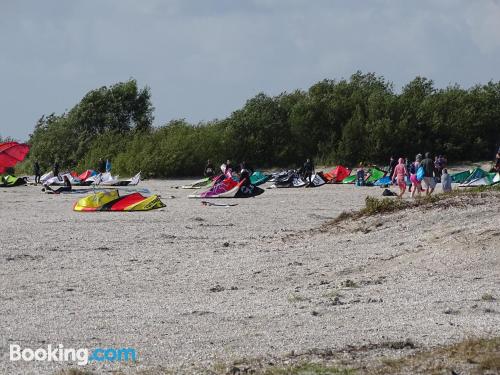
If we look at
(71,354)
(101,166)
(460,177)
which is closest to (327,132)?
(101,166)

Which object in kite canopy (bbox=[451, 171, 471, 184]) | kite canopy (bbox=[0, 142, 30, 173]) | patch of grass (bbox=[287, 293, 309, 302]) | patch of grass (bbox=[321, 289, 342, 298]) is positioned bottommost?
patch of grass (bbox=[287, 293, 309, 302])

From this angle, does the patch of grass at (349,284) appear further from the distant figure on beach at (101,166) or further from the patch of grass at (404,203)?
the distant figure on beach at (101,166)

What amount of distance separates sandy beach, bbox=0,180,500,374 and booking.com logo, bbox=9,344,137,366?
0.59 feet

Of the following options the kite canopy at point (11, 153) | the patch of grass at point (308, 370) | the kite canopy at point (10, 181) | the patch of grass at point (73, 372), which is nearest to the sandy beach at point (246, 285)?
the patch of grass at point (73, 372)

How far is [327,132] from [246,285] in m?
45.5

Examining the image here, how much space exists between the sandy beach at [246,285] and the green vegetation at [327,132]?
109 feet

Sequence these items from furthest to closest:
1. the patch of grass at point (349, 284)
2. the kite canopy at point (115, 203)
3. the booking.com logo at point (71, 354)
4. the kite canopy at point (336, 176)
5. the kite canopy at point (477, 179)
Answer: the kite canopy at point (336, 176), the kite canopy at point (477, 179), the kite canopy at point (115, 203), the patch of grass at point (349, 284), the booking.com logo at point (71, 354)

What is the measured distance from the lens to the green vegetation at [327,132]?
183ft

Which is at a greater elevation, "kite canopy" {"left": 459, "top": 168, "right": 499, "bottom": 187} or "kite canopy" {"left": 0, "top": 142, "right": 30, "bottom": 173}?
"kite canopy" {"left": 0, "top": 142, "right": 30, "bottom": 173}

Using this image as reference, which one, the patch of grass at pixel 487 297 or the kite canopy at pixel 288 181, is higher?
the kite canopy at pixel 288 181

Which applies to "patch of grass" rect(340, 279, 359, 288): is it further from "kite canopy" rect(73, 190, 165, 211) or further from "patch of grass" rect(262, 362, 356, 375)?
"kite canopy" rect(73, 190, 165, 211)

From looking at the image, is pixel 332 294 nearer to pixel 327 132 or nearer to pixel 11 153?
pixel 11 153

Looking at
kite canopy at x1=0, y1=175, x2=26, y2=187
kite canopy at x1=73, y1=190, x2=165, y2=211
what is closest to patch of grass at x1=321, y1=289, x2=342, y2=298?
kite canopy at x1=73, y1=190, x2=165, y2=211

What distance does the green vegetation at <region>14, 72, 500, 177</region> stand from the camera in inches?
2191
